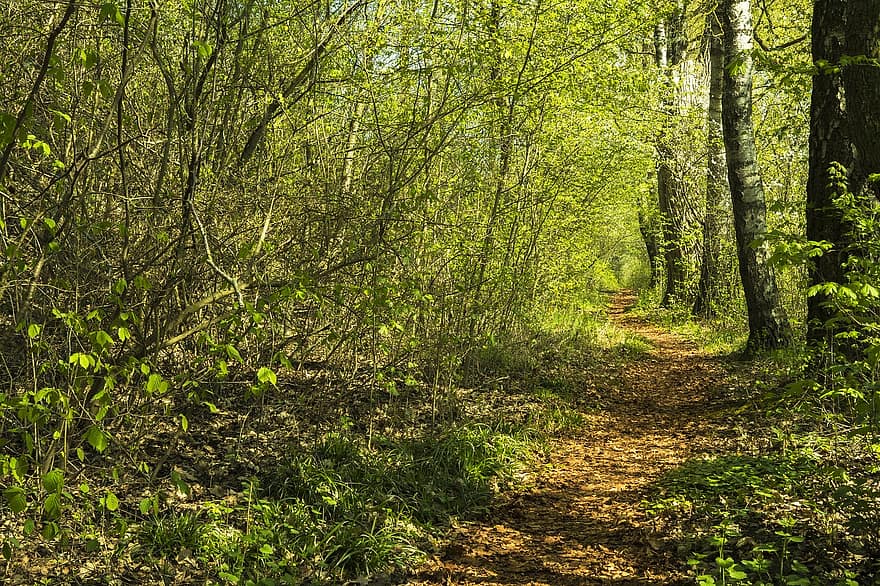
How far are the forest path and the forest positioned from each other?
1.3 inches

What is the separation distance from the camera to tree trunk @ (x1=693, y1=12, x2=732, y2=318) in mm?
12727

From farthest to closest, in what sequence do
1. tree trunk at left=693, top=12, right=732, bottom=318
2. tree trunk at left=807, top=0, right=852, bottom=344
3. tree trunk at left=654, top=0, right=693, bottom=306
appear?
1. tree trunk at left=654, top=0, right=693, bottom=306
2. tree trunk at left=693, top=12, right=732, bottom=318
3. tree trunk at left=807, top=0, right=852, bottom=344

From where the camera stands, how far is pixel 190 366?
554 cm

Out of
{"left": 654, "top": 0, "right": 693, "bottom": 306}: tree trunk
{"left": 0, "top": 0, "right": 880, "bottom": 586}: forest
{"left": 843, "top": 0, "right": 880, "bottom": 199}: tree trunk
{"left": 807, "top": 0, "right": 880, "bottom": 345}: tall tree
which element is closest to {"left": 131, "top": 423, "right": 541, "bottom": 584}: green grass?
{"left": 0, "top": 0, "right": 880, "bottom": 586}: forest

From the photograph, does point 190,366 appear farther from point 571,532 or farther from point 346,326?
point 571,532

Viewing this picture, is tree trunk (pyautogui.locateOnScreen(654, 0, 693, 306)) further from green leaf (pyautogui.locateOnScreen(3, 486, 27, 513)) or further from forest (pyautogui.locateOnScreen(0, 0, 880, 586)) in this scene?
green leaf (pyautogui.locateOnScreen(3, 486, 27, 513))

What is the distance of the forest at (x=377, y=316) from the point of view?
391 cm

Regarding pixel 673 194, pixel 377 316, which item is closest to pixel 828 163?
pixel 377 316

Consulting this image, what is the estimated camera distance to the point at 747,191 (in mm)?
9094

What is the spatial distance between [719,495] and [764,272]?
5.10m

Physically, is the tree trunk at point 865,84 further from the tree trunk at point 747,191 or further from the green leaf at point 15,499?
the tree trunk at point 747,191

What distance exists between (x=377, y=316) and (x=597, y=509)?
7.42 feet

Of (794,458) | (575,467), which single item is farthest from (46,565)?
(794,458)

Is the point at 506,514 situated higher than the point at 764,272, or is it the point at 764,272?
the point at 764,272
